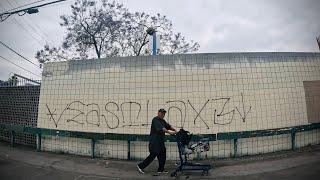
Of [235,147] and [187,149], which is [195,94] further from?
[187,149]

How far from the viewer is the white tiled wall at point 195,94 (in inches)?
323

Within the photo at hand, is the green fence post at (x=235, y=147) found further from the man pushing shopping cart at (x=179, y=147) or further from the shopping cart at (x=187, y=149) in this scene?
the shopping cart at (x=187, y=149)

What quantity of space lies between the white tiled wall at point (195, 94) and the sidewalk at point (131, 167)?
2.17ft

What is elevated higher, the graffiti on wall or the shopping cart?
the graffiti on wall

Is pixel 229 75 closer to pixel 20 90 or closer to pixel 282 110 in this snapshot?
pixel 282 110

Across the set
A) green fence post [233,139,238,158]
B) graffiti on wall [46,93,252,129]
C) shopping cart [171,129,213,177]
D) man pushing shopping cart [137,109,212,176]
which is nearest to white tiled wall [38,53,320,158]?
graffiti on wall [46,93,252,129]

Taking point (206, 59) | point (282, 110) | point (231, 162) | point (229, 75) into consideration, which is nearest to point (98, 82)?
point (206, 59)

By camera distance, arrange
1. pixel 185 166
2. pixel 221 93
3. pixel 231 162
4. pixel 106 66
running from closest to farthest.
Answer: pixel 185 166
pixel 231 162
pixel 221 93
pixel 106 66

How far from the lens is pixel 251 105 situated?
8.35 m

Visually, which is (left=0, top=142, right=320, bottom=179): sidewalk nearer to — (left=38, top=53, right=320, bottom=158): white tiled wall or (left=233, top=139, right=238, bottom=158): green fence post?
(left=233, top=139, right=238, bottom=158): green fence post

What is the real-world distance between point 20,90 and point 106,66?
4.51 m

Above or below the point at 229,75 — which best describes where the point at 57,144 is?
below

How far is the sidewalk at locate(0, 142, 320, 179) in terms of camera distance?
6.34 m

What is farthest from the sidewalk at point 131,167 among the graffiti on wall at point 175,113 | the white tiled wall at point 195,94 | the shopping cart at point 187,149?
the graffiti on wall at point 175,113
